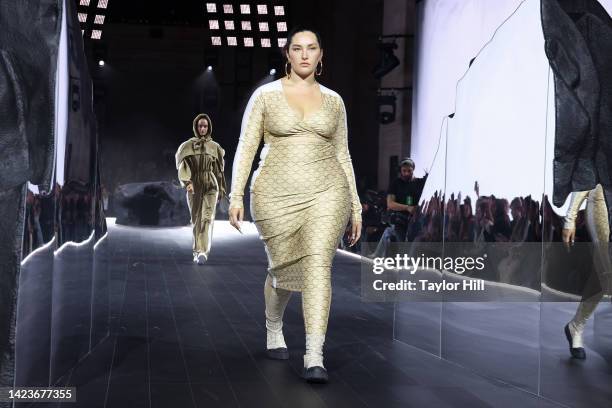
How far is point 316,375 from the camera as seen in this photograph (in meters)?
3.33

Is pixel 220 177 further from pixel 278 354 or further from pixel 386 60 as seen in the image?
pixel 278 354

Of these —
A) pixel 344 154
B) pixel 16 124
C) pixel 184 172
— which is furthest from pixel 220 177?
pixel 16 124

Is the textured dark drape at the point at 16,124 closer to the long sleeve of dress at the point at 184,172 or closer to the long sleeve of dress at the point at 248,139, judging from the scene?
the long sleeve of dress at the point at 248,139

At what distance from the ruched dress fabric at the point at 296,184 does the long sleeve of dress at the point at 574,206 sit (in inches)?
37.2

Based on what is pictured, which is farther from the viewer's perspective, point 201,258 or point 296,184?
point 201,258

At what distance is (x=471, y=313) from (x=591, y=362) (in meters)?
0.81

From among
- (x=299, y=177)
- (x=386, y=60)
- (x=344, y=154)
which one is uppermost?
(x=386, y=60)

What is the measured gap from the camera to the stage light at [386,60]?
10961mm

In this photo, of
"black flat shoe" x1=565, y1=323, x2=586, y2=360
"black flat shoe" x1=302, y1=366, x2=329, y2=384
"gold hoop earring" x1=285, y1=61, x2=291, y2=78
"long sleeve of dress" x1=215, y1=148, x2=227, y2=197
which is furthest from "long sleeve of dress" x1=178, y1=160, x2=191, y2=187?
"black flat shoe" x1=565, y1=323, x2=586, y2=360

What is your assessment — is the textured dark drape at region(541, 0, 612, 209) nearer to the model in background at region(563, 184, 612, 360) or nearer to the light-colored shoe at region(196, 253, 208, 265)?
the model in background at region(563, 184, 612, 360)

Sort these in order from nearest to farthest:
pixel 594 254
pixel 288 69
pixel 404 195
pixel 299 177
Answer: pixel 594 254 < pixel 299 177 < pixel 288 69 < pixel 404 195

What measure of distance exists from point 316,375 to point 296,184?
783 mm

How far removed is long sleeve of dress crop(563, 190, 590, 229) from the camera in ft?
10.1

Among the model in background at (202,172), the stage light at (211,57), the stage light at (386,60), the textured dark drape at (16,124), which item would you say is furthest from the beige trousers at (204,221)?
the stage light at (211,57)
